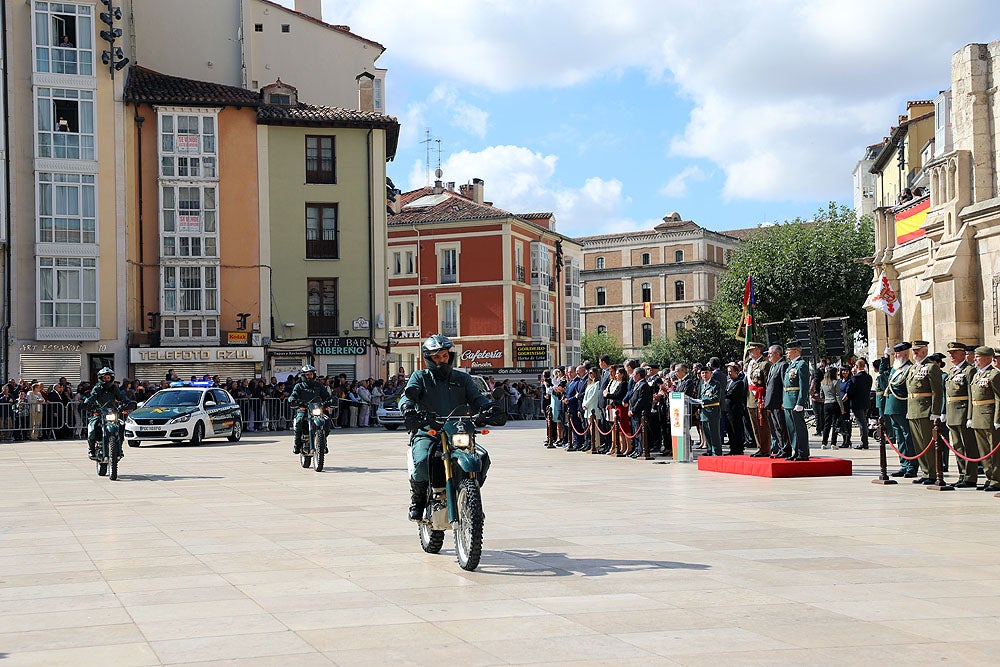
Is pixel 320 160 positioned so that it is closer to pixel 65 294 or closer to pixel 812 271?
pixel 65 294

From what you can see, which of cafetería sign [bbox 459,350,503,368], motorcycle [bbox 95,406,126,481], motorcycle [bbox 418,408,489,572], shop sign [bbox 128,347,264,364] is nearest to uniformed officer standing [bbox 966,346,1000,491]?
motorcycle [bbox 418,408,489,572]

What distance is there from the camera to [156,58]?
169 ft

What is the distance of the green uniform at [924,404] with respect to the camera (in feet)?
52.1

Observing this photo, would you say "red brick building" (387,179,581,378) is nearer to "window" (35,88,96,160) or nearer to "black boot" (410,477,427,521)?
"window" (35,88,96,160)

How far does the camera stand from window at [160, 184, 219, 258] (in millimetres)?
47594

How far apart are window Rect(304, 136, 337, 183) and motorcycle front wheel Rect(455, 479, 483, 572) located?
4241cm

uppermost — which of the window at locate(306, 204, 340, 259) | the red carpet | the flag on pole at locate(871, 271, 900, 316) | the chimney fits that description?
the chimney

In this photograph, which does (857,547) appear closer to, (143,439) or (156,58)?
(143,439)

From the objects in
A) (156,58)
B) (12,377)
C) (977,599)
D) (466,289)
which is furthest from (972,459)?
(466,289)

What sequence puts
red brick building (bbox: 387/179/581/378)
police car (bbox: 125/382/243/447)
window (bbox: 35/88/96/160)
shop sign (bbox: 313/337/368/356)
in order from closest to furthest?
police car (bbox: 125/382/243/447) → window (bbox: 35/88/96/160) → shop sign (bbox: 313/337/368/356) → red brick building (bbox: 387/179/581/378)

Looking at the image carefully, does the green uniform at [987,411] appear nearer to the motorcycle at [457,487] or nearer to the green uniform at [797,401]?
the green uniform at [797,401]

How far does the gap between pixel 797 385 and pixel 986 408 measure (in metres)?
3.65

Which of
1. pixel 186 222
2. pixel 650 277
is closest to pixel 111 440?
pixel 186 222

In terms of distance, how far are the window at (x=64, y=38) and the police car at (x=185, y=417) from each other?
17.9 metres
